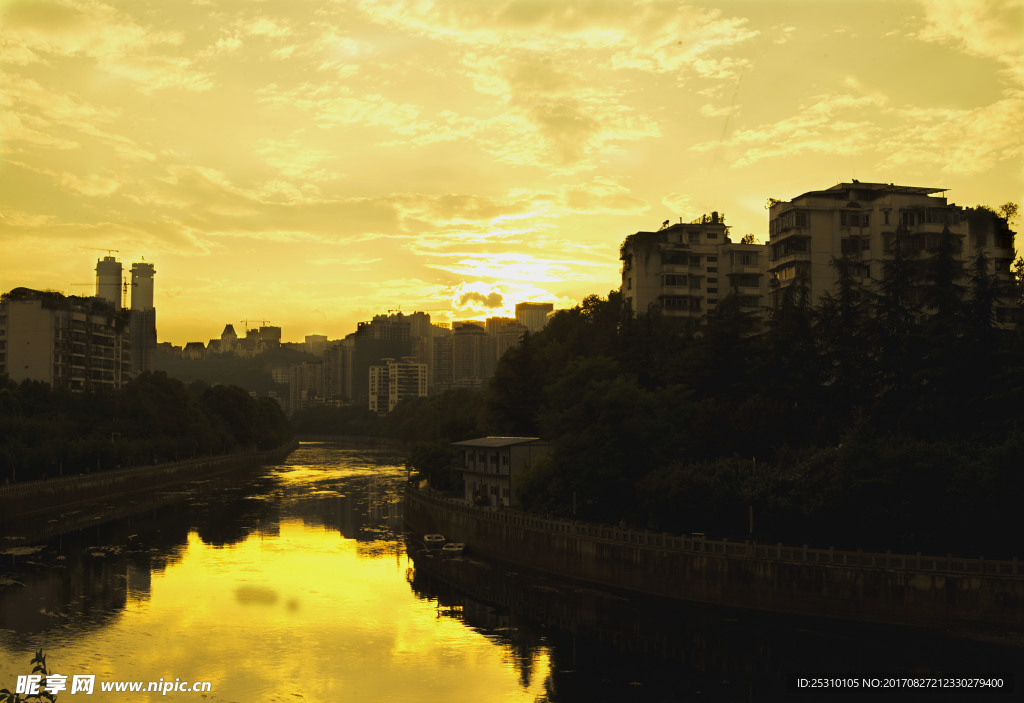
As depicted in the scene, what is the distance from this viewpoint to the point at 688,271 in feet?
333

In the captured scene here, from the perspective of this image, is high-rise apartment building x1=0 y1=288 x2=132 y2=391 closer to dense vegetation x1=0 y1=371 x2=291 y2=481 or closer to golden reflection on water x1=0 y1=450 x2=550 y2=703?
dense vegetation x1=0 y1=371 x2=291 y2=481

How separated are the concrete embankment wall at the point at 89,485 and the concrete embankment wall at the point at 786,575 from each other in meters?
52.4

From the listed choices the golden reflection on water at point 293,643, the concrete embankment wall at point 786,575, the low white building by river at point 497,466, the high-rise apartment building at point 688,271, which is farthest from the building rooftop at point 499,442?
the high-rise apartment building at point 688,271

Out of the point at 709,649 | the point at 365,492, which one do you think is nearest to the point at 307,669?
the point at 709,649

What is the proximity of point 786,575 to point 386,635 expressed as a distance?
72.5ft

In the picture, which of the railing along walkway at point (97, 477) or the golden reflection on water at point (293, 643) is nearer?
the golden reflection on water at point (293, 643)

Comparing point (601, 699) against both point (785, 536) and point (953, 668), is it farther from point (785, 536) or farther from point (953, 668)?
point (785, 536)

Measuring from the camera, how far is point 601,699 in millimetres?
37344

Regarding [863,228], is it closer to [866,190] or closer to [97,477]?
[866,190]

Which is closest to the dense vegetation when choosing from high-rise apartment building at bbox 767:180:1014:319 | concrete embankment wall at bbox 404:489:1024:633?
concrete embankment wall at bbox 404:489:1024:633

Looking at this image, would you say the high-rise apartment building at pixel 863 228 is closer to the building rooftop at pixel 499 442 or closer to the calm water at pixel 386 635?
the building rooftop at pixel 499 442

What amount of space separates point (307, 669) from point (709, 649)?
19732mm

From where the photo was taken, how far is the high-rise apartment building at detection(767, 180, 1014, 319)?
82562 millimetres

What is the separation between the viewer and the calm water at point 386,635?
1544 inches
